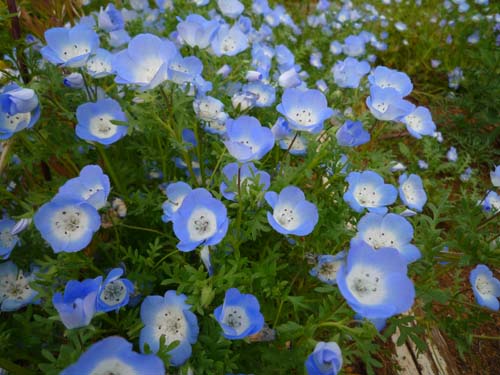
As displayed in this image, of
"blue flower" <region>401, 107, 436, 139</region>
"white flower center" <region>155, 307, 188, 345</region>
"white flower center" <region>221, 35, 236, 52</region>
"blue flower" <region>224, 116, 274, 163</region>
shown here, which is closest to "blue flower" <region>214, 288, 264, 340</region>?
"white flower center" <region>155, 307, 188, 345</region>

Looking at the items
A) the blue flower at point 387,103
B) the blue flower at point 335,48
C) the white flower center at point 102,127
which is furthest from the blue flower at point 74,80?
the blue flower at point 335,48

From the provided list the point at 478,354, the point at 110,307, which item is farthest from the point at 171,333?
the point at 478,354

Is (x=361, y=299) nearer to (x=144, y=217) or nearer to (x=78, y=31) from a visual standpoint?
(x=144, y=217)

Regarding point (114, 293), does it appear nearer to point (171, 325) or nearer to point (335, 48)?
point (171, 325)

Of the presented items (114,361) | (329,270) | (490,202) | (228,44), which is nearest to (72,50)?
(228,44)

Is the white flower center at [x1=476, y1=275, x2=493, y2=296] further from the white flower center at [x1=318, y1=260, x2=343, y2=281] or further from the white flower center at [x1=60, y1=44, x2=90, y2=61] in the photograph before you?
the white flower center at [x1=60, y1=44, x2=90, y2=61]

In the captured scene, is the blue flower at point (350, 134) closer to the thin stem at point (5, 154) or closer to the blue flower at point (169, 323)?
the blue flower at point (169, 323)
